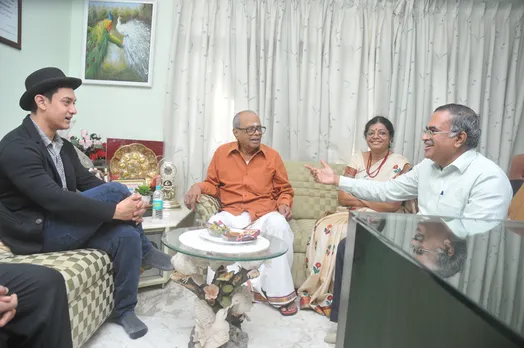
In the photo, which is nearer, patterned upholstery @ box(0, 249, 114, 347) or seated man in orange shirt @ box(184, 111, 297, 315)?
patterned upholstery @ box(0, 249, 114, 347)

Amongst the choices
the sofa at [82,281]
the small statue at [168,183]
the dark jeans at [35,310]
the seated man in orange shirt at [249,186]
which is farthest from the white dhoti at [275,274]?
the dark jeans at [35,310]

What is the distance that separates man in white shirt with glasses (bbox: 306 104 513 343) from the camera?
4.91 ft

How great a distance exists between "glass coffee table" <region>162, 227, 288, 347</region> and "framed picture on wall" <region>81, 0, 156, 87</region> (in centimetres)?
191

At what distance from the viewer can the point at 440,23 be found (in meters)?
3.07

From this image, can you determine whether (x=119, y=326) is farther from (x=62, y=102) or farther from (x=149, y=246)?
(x=62, y=102)

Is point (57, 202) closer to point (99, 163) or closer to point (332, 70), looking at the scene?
point (99, 163)

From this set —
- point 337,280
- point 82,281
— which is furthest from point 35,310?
point 337,280

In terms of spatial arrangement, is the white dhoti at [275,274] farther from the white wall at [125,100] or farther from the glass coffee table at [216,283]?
the white wall at [125,100]

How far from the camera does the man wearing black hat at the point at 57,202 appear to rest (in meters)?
1.60

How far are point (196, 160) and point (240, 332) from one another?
5.43 ft

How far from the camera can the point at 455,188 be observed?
64.2 inches

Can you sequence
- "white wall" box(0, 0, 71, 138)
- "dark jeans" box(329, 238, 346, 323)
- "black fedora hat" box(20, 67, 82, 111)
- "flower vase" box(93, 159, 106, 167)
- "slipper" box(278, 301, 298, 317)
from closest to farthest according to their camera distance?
1. "black fedora hat" box(20, 67, 82, 111)
2. "dark jeans" box(329, 238, 346, 323)
3. "slipper" box(278, 301, 298, 317)
4. "white wall" box(0, 0, 71, 138)
5. "flower vase" box(93, 159, 106, 167)

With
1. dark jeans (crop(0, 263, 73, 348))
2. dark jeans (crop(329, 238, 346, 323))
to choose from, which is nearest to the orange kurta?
dark jeans (crop(329, 238, 346, 323))

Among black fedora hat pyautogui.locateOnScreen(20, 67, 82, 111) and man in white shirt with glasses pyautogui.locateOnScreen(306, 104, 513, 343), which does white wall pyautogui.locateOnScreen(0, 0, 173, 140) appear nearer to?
black fedora hat pyautogui.locateOnScreen(20, 67, 82, 111)
